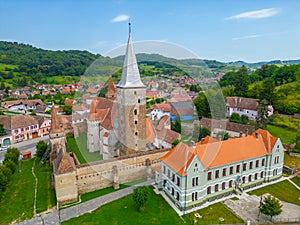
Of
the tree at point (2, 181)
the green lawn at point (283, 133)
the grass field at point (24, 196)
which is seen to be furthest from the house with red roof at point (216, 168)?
the tree at point (2, 181)

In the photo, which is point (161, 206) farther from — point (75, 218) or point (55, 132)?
point (55, 132)

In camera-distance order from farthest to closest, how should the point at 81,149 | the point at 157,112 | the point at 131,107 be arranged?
1. the point at 81,149
2. the point at 157,112
3. the point at 131,107

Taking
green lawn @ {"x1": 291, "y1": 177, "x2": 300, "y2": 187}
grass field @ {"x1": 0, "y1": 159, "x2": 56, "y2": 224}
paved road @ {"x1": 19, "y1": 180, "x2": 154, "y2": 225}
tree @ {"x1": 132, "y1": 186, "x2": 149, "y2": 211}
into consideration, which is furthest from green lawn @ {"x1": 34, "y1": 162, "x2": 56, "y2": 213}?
green lawn @ {"x1": 291, "y1": 177, "x2": 300, "y2": 187}

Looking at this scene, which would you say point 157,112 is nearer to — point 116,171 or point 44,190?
point 116,171

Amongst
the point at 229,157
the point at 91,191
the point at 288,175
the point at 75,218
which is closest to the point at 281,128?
the point at 288,175

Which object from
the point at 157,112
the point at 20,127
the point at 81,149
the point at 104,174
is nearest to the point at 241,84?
the point at 157,112

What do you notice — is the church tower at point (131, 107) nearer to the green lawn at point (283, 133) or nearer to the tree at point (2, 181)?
the tree at point (2, 181)

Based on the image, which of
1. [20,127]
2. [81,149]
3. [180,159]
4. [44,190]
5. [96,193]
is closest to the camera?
[180,159]
